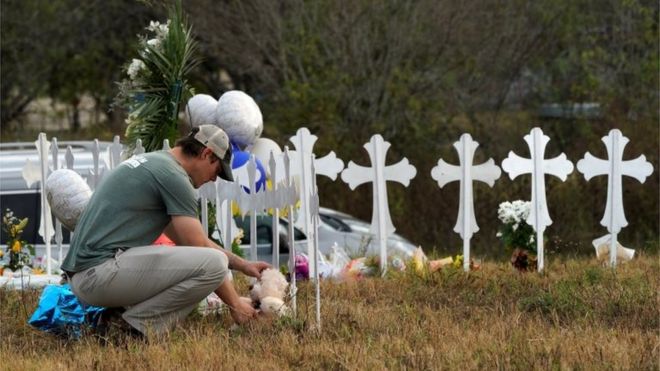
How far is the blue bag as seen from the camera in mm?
6832

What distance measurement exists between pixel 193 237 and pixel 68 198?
4.74 ft

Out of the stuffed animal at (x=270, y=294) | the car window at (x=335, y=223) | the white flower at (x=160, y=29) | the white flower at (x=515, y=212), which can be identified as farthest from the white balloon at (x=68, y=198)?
the car window at (x=335, y=223)

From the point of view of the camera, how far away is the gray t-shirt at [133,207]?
635 centimetres

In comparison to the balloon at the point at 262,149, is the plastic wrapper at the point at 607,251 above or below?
below

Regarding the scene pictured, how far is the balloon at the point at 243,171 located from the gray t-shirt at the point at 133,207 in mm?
1091

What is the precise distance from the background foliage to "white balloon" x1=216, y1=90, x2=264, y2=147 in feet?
23.1

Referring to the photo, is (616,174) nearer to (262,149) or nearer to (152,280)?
(262,149)

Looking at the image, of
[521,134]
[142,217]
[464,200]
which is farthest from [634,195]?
[142,217]

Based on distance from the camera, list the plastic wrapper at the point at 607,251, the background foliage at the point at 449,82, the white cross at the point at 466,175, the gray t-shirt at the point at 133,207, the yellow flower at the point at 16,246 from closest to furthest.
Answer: the gray t-shirt at the point at 133,207, the yellow flower at the point at 16,246, the white cross at the point at 466,175, the plastic wrapper at the point at 607,251, the background foliage at the point at 449,82

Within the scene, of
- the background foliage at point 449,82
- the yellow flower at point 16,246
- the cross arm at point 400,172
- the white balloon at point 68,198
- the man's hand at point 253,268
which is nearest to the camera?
the man's hand at point 253,268

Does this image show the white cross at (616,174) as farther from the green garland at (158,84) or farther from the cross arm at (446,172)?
the green garland at (158,84)

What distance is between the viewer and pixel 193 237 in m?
6.45

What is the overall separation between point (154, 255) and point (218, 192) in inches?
44.1

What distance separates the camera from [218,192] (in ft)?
24.6
